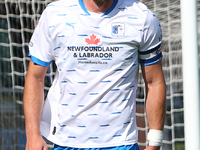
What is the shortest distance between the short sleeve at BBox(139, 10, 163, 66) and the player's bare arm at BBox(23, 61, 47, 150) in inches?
18.6

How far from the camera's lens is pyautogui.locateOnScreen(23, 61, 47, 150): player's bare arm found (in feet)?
5.33

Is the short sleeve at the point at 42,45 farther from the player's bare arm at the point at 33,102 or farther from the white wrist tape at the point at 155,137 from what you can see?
the white wrist tape at the point at 155,137

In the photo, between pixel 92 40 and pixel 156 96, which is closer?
pixel 92 40

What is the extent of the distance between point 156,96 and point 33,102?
58 centimetres

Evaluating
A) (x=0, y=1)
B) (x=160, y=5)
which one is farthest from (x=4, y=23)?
(x=160, y=5)

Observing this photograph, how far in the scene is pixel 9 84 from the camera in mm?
3652

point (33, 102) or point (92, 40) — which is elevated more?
point (92, 40)

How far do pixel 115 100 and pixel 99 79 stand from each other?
0.12 m

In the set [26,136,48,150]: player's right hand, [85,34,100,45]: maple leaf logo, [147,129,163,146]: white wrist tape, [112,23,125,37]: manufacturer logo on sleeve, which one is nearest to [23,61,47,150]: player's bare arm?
[26,136,48,150]: player's right hand

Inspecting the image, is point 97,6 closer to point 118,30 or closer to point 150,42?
point 118,30

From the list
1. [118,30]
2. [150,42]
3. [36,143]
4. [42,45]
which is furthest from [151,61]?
[36,143]

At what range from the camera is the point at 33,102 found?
166 cm

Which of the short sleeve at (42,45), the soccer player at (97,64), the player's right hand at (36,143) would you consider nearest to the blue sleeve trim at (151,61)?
the soccer player at (97,64)

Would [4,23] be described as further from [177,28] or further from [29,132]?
[29,132]
